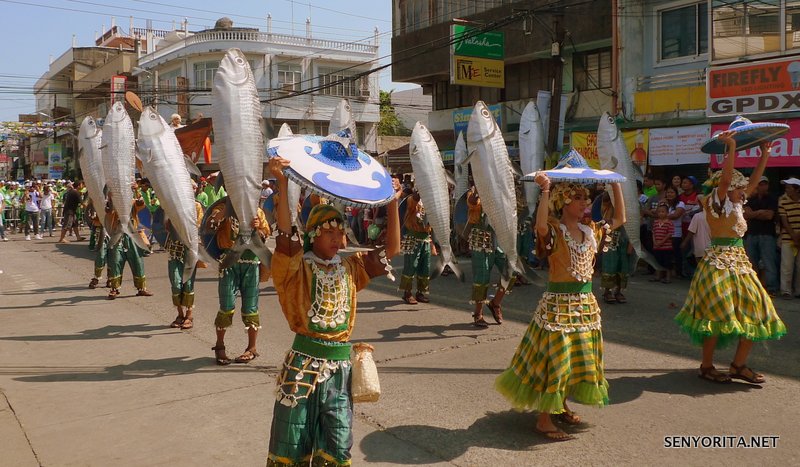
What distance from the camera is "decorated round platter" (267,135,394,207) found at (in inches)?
119

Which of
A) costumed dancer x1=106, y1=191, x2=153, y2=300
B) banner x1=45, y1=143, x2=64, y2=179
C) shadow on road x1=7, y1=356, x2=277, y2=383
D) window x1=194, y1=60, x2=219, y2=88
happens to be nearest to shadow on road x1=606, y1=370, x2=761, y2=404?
shadow on road x1=7, y1=356, x2=277, y2=383

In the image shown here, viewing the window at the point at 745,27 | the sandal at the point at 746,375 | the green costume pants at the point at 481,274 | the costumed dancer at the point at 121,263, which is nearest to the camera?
the sandal at the point at 746,375

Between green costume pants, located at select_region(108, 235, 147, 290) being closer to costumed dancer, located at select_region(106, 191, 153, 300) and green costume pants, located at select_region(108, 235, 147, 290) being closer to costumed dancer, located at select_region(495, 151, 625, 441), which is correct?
costumed dancer, located at select_region(106, 191, 153, 300)

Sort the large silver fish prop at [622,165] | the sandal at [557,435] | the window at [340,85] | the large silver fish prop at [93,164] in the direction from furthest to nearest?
the window at [340,85]
the large silver fish prop at [622,165]
the large silver fish prop at [93,164]
the sandal at [557,435]

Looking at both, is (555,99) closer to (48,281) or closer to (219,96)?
(48,281)

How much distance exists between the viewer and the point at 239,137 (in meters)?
4.04

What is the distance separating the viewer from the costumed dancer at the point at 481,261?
8039 mm

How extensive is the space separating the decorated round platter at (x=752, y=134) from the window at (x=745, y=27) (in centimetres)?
798

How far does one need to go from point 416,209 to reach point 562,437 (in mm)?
5539

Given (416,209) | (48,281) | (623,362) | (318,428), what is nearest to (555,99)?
(416,209)

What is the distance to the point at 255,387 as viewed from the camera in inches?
230

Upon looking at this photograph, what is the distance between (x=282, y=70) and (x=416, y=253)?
27210 millimetres

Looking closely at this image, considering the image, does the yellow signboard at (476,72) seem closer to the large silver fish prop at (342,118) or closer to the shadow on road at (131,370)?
the large silver fish prop at (342,118)

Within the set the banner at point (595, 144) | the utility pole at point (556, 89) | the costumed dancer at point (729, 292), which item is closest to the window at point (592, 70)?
the banner at point (595, 144)
